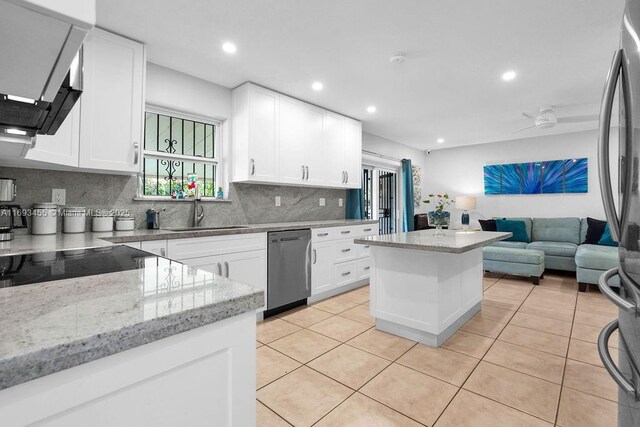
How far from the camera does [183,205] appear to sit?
3.09 meters

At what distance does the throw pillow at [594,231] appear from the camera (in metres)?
4.62

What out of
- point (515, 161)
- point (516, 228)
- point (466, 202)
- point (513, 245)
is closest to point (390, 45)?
point (513, 245)

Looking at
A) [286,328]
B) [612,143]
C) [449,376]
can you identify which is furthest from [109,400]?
[612,143]

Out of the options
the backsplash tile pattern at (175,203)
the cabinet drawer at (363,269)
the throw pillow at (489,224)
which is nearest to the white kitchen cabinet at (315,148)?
the backsplash tile pattern at (175,203)

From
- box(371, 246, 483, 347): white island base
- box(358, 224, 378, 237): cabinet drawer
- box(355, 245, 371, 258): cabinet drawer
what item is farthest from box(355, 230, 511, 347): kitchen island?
box(358, 224, 378, 237): cabinet drawer

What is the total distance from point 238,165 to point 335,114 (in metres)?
1.66

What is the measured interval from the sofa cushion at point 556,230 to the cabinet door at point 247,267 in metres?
4.90

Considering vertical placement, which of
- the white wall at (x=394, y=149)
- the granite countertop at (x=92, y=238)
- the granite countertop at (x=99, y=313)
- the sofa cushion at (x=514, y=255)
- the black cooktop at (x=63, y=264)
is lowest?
the sofa cushion at (x=514, y=255)

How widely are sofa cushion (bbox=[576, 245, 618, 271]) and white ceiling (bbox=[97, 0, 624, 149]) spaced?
1.90 metres

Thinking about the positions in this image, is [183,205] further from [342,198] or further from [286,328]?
[342,198]

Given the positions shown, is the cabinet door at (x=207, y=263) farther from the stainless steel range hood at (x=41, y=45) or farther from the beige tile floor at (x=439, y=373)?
the stainless steel range hood at (x=41, y=45)

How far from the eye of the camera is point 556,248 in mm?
4652

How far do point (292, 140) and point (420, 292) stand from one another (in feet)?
7.42

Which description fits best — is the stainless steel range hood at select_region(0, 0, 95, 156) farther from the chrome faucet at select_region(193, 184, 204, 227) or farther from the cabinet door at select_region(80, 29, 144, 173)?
the chrome faucet at select_region(193, 184, 204, 227)
